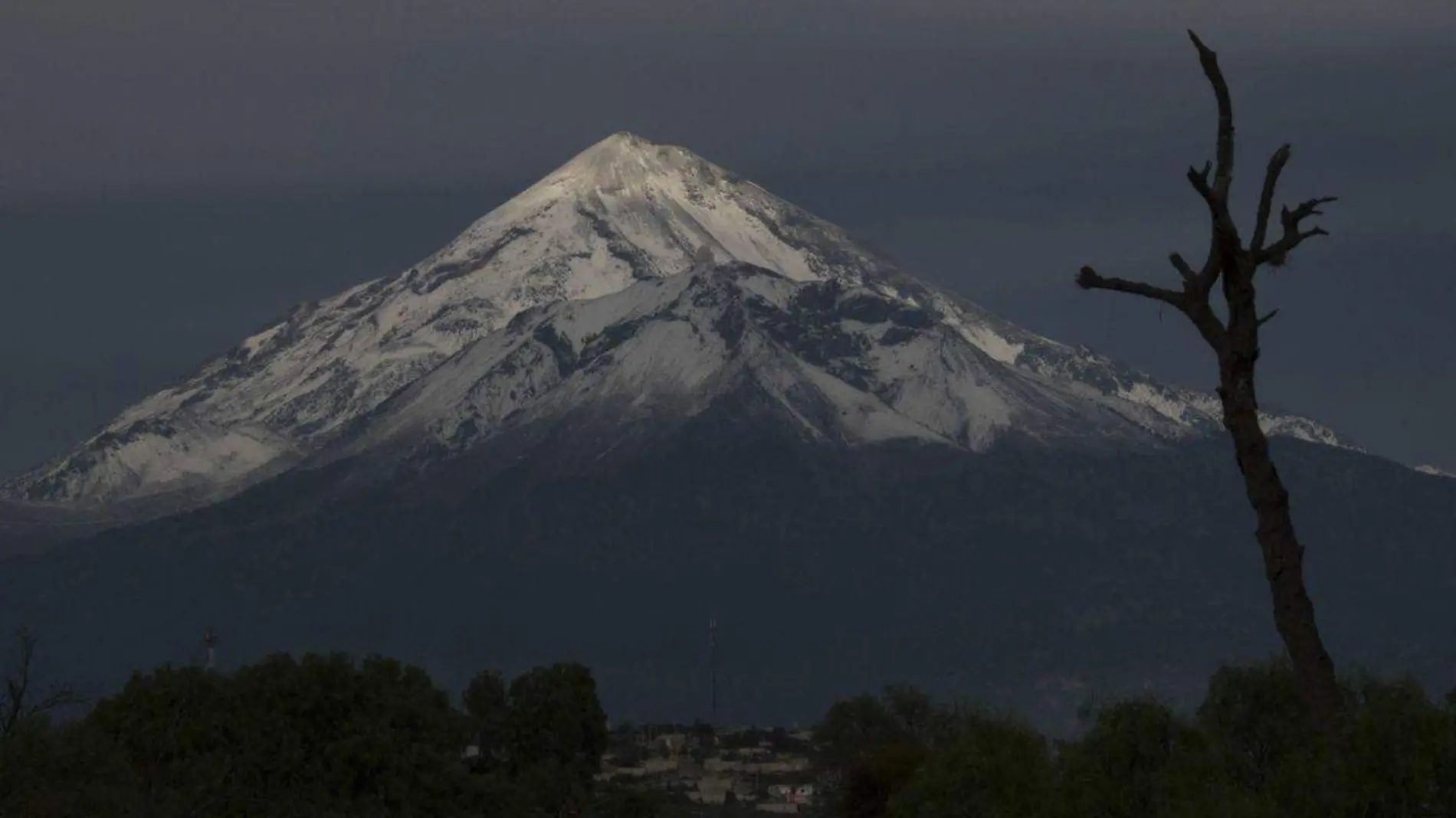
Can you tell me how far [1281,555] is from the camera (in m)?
37.5

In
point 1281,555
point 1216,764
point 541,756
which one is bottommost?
point 1281,555

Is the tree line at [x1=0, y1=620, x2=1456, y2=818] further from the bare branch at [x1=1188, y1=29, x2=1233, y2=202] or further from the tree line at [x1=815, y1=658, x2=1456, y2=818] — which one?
the bare branch at [x1=1188, y1=29, x2=1233, y2=202]

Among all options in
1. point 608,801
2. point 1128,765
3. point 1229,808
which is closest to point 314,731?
→ point 608,801

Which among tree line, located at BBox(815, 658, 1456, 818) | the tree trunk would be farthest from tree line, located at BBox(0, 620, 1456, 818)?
the tree trunk

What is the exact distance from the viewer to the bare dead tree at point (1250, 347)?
37438 millimetres

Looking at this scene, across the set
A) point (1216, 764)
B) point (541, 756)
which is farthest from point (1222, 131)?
point (541, 756)

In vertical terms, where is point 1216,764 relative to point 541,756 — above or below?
below

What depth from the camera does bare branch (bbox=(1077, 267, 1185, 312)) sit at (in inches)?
1478

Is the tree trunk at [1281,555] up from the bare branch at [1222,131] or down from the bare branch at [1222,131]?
down

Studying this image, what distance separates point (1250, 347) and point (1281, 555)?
95.7 inches

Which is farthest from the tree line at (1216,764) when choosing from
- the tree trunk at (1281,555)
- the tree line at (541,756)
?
the tree trunk at (1281,555)

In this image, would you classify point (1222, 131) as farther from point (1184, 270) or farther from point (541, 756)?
point (541, 756)

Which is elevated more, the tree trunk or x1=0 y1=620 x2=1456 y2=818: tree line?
x1=0 y1=620 x2=1456 y2=818: tree line

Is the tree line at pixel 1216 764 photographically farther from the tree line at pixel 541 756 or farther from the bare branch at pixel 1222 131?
the bare branch at pixel 1222 131
